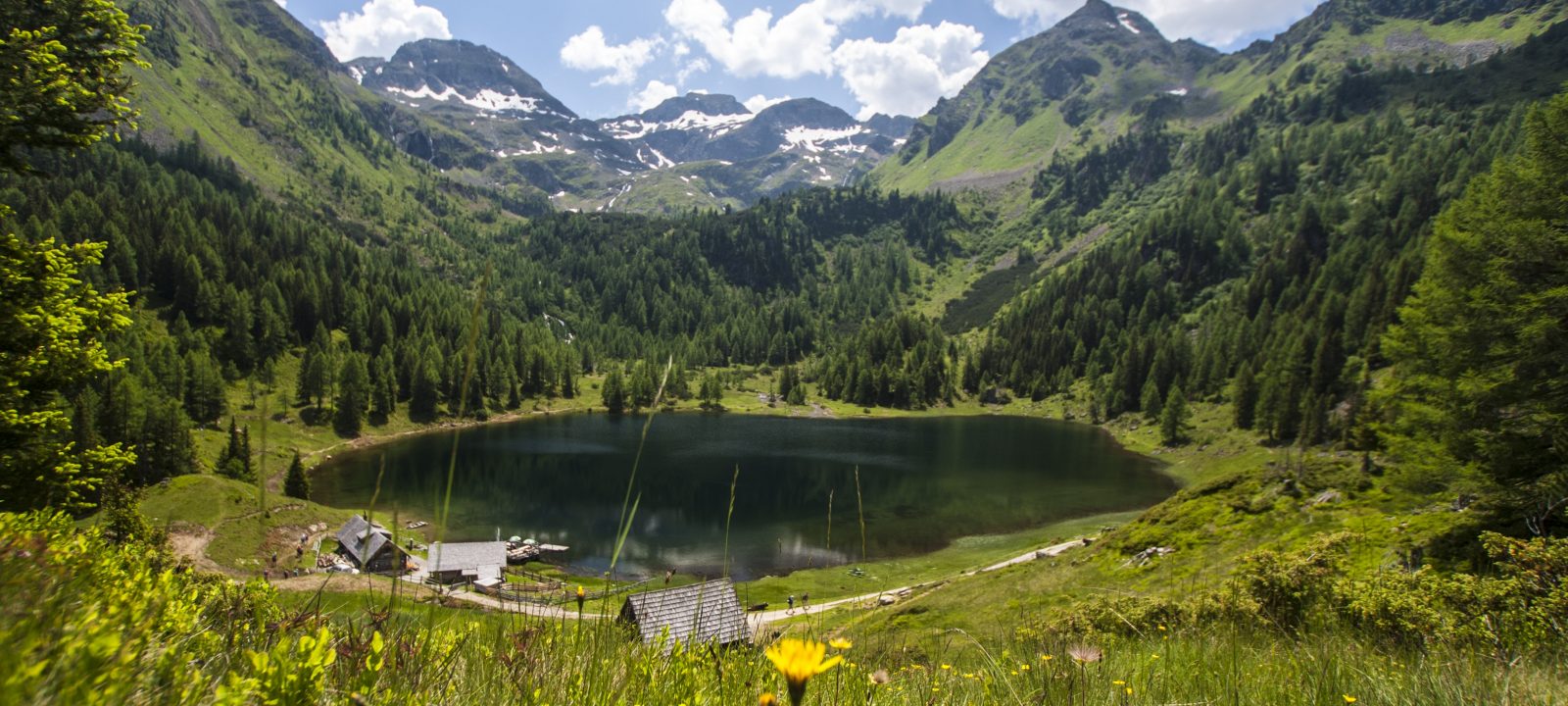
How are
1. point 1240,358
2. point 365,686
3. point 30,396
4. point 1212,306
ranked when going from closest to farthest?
point 365,686 → point 30,396 → point 1240,358 → point 1212,306

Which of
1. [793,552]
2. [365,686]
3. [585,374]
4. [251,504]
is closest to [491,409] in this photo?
[585,374]

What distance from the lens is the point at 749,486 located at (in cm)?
6831

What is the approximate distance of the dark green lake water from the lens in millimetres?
50188

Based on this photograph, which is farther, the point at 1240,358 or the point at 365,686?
the point at 1240,358

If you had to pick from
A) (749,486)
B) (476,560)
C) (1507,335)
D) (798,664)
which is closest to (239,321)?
(749,486)

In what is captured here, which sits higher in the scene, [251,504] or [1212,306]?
[1212,306]

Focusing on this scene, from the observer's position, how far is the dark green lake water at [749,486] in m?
50.2

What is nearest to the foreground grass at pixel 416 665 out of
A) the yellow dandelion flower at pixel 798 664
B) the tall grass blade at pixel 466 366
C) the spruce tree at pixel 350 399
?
the tall grass blade at pixel 466 366

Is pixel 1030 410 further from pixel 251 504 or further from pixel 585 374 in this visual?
pixel 251 504

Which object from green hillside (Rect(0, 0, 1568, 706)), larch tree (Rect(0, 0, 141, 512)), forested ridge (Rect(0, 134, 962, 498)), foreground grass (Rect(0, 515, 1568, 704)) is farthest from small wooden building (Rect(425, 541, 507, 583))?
foreground grass (Rect(0, 515, 1568, 704))

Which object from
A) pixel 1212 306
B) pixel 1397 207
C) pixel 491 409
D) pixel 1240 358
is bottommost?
pixel 491 409

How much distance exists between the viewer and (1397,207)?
130500 millimetres

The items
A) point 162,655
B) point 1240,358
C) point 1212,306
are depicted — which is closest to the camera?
point 162,655

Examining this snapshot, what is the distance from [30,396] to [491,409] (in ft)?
358
